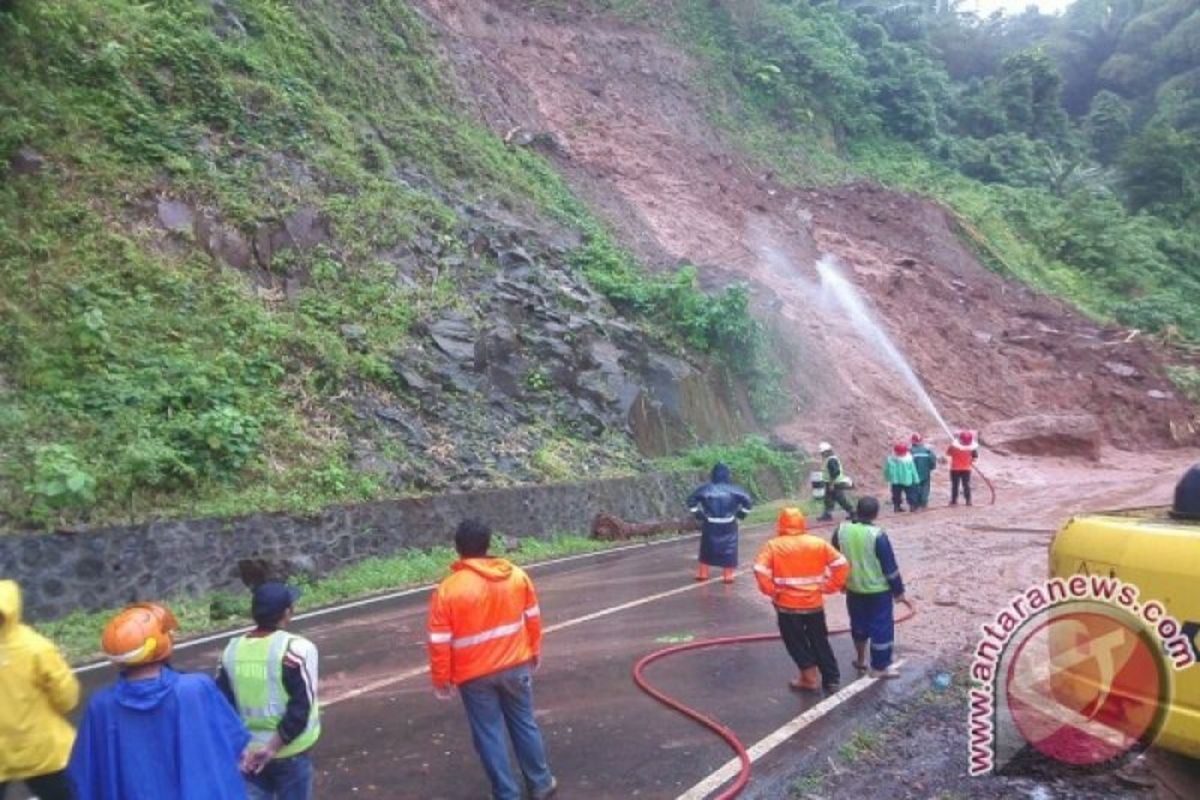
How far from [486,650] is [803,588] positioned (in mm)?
3094

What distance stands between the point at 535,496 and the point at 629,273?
10765 millimetres

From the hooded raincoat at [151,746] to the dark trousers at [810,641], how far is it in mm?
4834

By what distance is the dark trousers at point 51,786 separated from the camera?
4719mm

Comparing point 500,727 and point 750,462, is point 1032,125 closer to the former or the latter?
point 750,462

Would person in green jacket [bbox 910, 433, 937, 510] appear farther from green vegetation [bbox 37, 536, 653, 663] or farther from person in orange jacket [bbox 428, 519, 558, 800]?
person in orange jacket [bbox 428, 519, 558, 800]

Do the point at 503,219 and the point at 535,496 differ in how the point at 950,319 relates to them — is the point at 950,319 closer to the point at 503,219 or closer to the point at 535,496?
the point at 503,219

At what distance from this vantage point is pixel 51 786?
477 centimetres

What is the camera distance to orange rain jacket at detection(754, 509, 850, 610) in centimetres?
760

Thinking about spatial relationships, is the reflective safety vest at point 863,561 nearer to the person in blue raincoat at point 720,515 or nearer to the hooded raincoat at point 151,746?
the person in blue raincoat at point 720,515

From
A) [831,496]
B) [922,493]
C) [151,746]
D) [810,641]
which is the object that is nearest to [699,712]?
[810,641]

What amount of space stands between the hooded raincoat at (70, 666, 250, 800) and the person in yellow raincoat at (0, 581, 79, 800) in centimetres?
102

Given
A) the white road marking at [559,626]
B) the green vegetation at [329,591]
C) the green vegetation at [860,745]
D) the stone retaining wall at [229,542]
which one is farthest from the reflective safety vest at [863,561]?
the stone retaining wall at [229,542]

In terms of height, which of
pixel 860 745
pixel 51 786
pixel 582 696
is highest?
pixel 51 786

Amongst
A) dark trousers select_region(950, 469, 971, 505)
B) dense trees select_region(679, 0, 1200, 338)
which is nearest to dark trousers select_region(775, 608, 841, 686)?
dark trousers select_region(950, 469, 971, 505)
